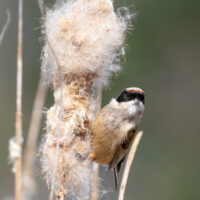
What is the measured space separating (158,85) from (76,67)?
14.1 ft

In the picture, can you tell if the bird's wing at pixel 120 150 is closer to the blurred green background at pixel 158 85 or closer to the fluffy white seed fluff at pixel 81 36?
the fluffy white seed fluff at pixel 81 36

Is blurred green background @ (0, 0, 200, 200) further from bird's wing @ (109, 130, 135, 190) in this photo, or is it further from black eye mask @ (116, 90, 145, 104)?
black eye mask @ (116, 90, 145, 104)

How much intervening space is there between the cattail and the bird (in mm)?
153

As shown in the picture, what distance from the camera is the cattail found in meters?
2.02

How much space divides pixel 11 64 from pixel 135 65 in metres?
1.80

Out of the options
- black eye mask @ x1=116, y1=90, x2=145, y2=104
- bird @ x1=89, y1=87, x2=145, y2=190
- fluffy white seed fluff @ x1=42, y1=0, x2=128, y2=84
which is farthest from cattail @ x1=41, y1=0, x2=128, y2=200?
black eye mask @ x1=116, y1=90, x2=145, y2=104

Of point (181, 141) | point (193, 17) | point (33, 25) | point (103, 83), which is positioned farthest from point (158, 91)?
point (103, 83)

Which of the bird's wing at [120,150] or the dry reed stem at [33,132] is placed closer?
the dry reed stem at [33,132]

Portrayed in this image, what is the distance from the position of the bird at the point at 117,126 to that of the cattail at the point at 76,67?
0.15m

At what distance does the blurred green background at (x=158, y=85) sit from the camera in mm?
5895

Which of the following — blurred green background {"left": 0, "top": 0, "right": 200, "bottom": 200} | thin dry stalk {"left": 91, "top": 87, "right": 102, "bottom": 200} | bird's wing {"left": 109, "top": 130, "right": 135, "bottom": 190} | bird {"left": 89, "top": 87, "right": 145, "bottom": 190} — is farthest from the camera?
blurred green background {"left": 0, "top": 0, "right": 200, "bottom": 200}

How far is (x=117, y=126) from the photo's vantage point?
2.40 metres

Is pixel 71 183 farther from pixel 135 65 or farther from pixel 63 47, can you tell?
pixel 135 65

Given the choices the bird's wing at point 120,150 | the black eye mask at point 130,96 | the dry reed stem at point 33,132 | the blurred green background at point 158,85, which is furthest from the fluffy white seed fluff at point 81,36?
the blurred green background at point 158,85
